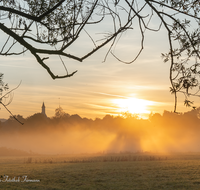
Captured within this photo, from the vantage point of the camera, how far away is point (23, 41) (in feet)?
21.3

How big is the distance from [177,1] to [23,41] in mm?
4572

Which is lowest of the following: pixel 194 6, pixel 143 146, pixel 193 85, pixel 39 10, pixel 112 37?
pixel 143 146

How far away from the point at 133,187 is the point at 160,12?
21.8 meters

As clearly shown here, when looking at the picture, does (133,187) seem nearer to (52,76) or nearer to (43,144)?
(52,76)

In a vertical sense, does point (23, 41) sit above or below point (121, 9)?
below

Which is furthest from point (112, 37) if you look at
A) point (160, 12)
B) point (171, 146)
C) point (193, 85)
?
point (171, 146)

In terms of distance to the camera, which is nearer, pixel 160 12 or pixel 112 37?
pixel 112 37

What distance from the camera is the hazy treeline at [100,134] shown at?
103312 millimetres

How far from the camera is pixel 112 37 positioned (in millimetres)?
5863

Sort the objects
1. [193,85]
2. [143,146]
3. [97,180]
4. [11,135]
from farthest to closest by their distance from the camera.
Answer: [143,146]
[11,135]
[97,180]
[193,85]

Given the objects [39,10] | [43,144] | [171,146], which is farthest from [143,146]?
[39,10]

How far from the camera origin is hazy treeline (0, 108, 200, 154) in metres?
103

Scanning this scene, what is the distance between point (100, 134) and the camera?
135 m

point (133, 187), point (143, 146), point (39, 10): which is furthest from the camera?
point (143, 146)
